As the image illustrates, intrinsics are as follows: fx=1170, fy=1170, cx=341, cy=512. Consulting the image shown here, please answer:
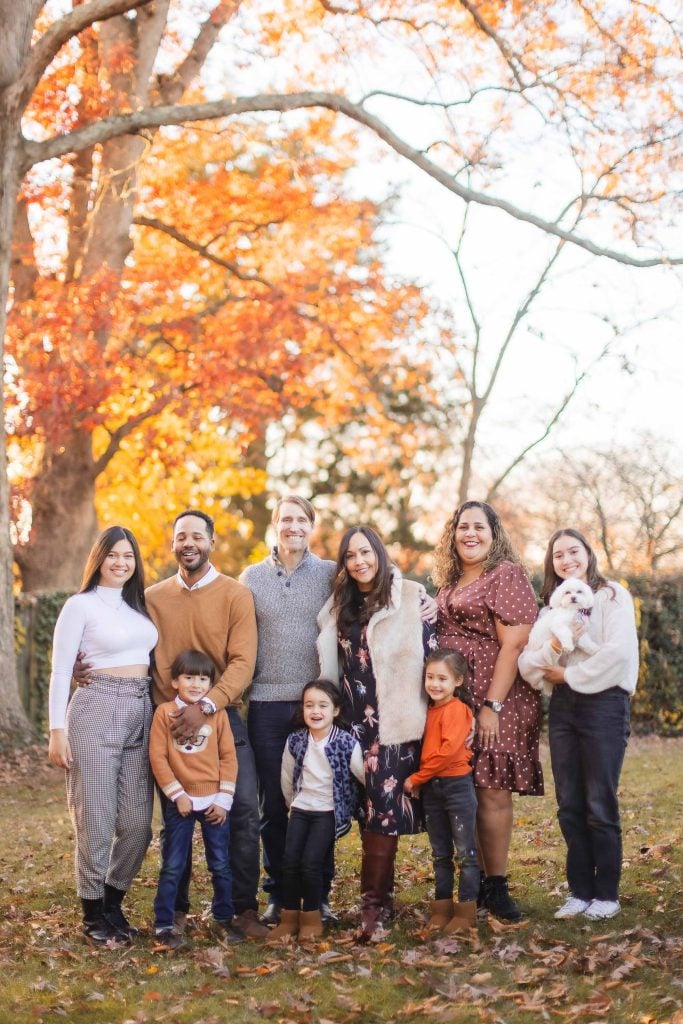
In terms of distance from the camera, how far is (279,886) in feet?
19.9

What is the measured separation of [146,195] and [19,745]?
31.9 feet

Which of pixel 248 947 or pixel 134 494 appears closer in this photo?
pixel 248 947

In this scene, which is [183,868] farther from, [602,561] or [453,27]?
[602,561]

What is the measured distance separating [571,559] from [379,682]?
1.16 metres

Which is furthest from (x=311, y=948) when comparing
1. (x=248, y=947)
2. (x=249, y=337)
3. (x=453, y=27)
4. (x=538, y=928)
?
(x=249, y=337)

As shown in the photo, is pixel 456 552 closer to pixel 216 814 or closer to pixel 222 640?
pixel 222 640

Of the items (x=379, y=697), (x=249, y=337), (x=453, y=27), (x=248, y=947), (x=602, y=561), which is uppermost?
(x=453, y=27)

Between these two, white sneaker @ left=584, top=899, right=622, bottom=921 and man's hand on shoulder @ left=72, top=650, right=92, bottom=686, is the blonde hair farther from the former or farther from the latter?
white sneaker @ left=584, top=899, right=622, bottom=921

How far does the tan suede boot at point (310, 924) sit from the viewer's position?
5584 millimetres

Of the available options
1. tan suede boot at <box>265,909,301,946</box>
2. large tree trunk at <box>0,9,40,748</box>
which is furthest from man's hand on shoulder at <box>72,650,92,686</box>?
large tree trunk at <box>0,9,40,748</box>

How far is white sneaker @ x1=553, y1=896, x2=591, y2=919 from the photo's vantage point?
5832mm

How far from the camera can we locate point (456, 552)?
6.20 meters

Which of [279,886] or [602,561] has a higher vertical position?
[602,561]

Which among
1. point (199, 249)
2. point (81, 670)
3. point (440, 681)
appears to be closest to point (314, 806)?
point (440, 681)
